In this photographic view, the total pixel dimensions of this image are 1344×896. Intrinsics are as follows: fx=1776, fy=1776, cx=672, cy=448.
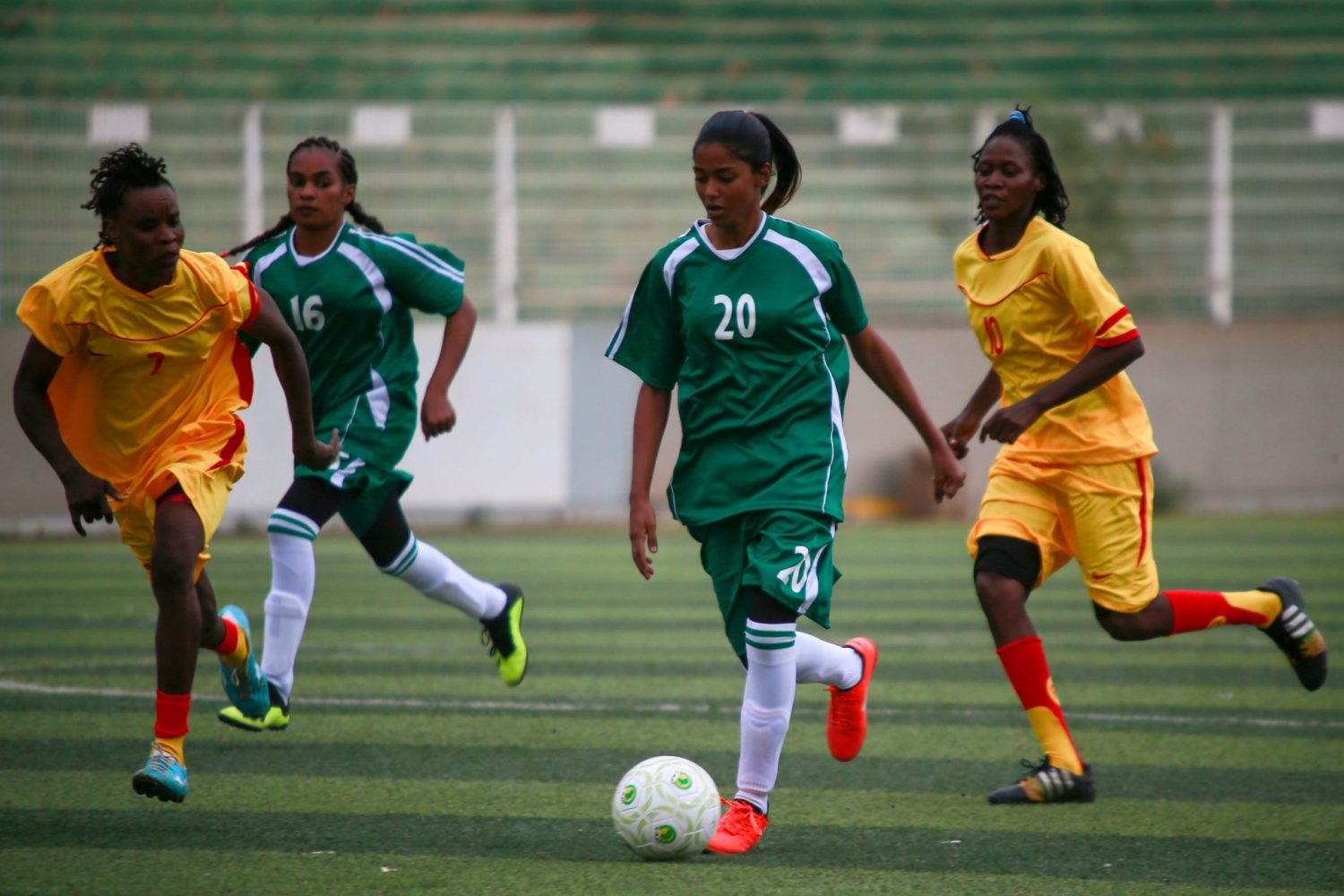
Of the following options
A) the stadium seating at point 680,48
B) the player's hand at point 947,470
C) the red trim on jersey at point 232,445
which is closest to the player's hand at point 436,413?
the red trim on jersey at point 232,445

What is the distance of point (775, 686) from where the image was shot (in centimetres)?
457

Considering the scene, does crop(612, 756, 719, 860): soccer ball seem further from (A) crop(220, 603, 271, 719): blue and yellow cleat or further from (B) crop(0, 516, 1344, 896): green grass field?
(A) crop(220, 603, 271, 719): blue and yellow cleat

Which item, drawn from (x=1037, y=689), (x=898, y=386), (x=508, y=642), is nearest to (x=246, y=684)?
(x=508, y=642)

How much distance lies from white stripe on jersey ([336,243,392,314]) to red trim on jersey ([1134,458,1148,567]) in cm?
263

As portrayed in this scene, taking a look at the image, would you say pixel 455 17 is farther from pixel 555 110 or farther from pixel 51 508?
pixel 51 508

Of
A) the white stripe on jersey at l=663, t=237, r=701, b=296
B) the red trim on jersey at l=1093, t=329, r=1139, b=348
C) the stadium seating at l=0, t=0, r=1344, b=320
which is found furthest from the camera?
the stadium seating at l=0, t=0, r=1344, b=320

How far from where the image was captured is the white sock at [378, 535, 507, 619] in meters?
6.67

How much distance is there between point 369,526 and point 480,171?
12.2 metres

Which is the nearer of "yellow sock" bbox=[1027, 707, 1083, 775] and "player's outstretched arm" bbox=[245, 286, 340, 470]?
"player's outstretched arm" bbox=[245, 286, 340, 470]

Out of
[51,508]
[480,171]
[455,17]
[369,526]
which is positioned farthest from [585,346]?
[369,526]

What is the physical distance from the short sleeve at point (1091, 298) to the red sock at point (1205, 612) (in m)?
0.92

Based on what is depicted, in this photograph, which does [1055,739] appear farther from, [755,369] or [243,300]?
[243,300]

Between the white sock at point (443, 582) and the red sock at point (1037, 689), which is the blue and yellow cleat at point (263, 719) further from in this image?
the red sock at point (1037, 689)

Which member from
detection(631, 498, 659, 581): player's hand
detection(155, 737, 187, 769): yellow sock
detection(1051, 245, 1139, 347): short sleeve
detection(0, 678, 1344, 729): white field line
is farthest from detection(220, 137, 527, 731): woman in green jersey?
detection(1051, 245, 1139, 347): short sleeve
